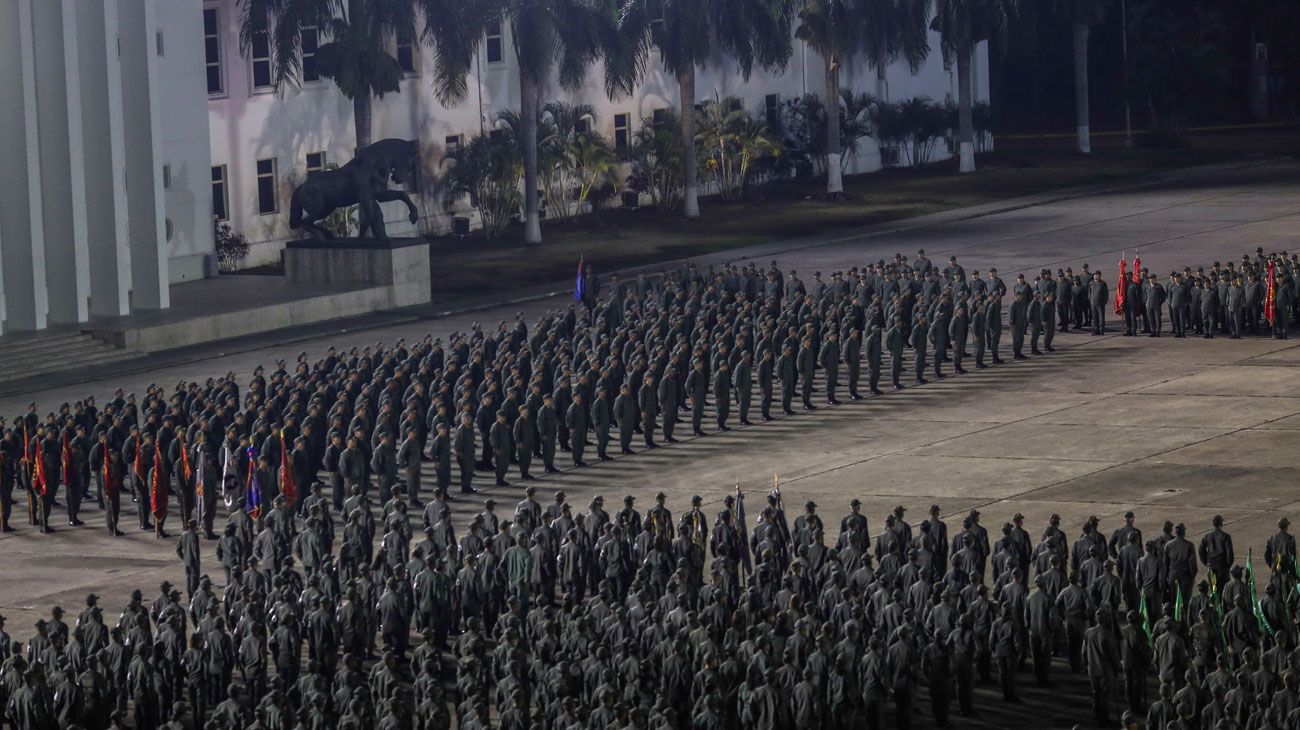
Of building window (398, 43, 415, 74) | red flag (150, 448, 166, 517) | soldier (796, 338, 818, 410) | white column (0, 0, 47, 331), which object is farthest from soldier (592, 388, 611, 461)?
building window (398, 43, 415, 74)

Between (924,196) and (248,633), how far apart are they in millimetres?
46526

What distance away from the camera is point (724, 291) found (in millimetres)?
37031

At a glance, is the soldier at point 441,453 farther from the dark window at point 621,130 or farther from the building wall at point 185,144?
the dark window at point 621,130

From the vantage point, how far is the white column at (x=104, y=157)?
4197 cm

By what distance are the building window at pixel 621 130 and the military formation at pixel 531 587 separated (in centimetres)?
3246

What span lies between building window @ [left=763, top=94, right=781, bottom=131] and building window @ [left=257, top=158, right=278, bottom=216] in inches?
809

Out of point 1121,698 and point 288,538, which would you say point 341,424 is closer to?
point 288,538

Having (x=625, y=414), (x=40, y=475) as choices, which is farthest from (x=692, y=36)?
(x=40, y=475)

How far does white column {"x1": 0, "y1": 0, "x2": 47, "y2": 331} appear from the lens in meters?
40.3

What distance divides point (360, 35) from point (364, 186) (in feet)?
19.2

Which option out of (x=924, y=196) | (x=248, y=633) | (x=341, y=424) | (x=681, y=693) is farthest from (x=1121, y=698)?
(x=924, y=196)

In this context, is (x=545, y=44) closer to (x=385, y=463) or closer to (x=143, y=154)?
(x=143, y=154)

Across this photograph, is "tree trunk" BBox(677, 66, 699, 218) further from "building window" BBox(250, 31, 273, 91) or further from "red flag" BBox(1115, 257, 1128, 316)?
"red flag" BBox(1115, 257, 1128, 316)

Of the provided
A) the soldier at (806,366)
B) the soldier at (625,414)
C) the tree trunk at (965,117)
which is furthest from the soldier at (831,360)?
the tree trunk at (965,117)
